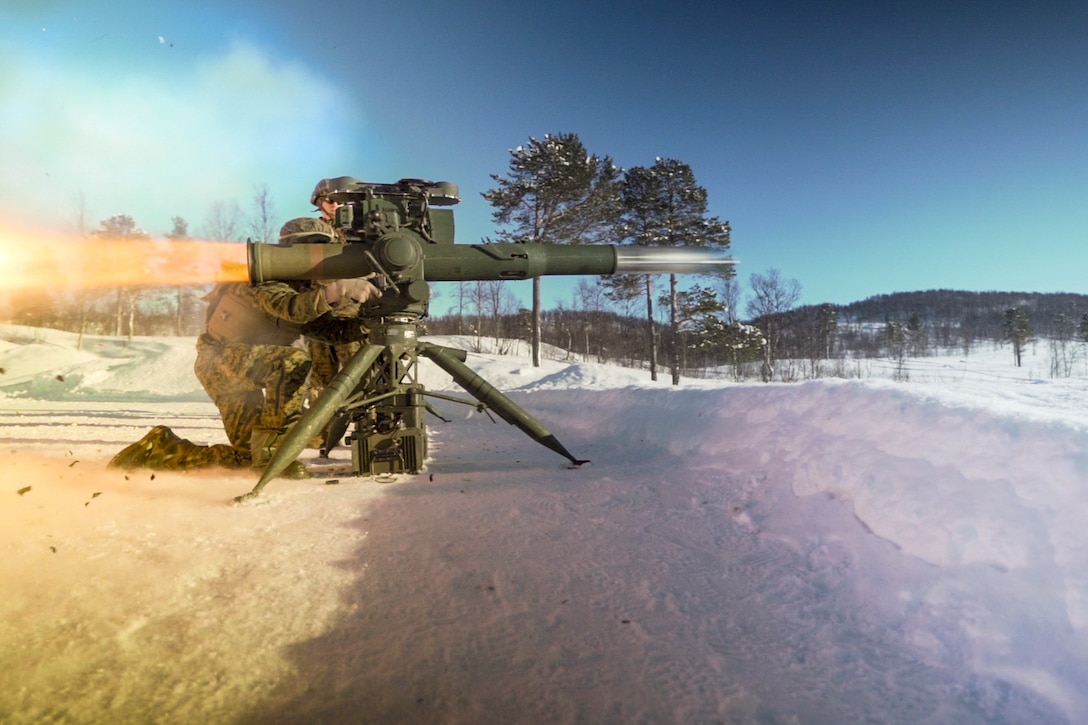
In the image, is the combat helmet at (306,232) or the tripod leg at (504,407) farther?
the combat helmet at (306,232)

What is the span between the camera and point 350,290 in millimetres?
4773

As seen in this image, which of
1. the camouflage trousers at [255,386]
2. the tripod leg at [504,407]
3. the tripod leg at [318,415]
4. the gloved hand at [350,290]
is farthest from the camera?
the gloved hand at [350,290]

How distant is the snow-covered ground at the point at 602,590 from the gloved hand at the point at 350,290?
72.7 inches

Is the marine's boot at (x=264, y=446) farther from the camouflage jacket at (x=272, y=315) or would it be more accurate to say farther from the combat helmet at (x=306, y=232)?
the combat helmet at (x=306, y=232)

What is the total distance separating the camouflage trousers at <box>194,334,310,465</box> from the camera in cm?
435

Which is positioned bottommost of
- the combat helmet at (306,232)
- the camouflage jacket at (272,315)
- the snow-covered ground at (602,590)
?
the snow-covered ground at (602,590)

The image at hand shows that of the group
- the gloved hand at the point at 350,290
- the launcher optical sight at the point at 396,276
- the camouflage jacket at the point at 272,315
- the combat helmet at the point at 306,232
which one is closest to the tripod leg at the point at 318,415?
the launcher optical sight at the point at 396,276

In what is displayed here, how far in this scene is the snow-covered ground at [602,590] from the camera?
4.30 ft

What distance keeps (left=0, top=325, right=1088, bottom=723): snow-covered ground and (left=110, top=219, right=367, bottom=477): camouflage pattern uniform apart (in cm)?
67

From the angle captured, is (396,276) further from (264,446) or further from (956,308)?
(956,308)

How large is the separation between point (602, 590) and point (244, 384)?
3849 mm

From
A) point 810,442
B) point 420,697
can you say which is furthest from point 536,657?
point 810,442

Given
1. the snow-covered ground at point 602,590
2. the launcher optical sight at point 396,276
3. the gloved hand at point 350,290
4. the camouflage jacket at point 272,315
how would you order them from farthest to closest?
the gloved hand at point 350,290 < the camouflage jacket at point 272,315 < the launcher optical sight at point 396,276 < the snow-covered ground at point 602,590

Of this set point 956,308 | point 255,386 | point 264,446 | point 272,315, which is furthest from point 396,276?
point 956,308
